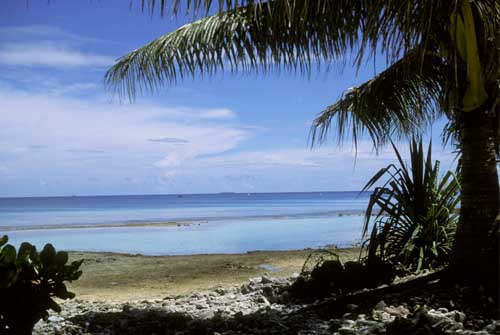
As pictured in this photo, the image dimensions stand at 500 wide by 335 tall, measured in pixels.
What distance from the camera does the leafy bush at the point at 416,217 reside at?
573cm

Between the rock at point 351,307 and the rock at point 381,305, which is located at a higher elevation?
the rock at point 381,305

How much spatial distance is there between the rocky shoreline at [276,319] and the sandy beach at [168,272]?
1.72 m

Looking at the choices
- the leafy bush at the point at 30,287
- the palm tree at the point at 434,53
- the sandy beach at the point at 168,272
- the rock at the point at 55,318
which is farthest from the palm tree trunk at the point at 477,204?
the rock at the point at 55,318

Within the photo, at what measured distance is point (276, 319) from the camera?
431 cm

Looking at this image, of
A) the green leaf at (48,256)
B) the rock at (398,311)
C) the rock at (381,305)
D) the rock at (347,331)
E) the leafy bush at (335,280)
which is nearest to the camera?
the green leaf at (48,256)

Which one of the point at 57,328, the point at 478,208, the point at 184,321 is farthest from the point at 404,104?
the point at 57,328

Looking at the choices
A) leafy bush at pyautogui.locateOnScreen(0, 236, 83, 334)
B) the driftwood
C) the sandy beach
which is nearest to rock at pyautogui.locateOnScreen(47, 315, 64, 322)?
leafy bush at pyautogui.locateOnScreen(0, 236, 83, 334)

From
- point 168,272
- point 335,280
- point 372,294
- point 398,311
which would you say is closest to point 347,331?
point 398,311

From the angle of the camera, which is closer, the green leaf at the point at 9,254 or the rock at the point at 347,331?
the green leaf at the point at 9,254

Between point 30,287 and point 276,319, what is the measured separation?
6.15ft

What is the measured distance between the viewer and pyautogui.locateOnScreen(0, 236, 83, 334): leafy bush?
360 cm

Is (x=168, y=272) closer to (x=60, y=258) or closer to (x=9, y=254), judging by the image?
(x=60, y=258)

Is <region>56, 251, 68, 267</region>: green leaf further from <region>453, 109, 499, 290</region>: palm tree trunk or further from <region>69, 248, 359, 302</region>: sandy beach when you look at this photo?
<region>453, 109, 499, 290</region>: palm tree trunk

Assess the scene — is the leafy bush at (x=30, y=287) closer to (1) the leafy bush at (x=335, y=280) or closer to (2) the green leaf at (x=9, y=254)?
(2) the green leaf at (x=9, y=254)
